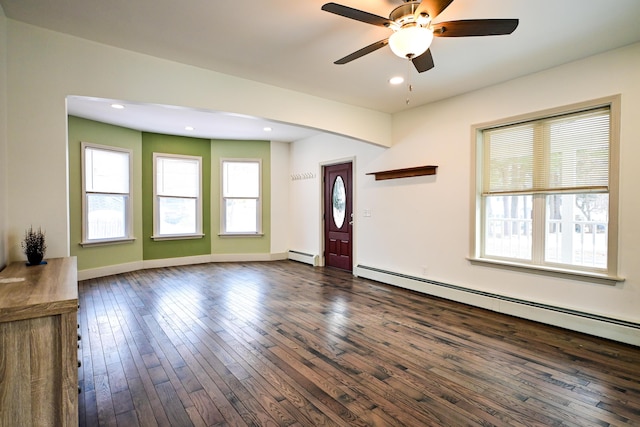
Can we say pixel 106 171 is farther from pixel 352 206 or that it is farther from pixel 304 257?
pixel 352 206

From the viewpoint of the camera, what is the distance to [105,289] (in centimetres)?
484

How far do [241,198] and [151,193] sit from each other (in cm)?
181

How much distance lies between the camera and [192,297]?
444 cm

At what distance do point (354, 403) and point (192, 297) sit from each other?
3.09 meters

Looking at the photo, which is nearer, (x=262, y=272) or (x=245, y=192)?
(x=262, y=272)

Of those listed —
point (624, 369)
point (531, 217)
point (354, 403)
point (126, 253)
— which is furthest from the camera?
point (126, 253)

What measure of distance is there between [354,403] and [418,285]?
290 centimetres

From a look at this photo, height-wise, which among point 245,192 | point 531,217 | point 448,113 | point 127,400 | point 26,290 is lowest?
point 127,400

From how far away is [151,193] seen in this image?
6406mm

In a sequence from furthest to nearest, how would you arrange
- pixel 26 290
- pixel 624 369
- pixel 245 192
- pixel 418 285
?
1. pixel 245 192
2. pixel 418 285
3. pixel 624 369
4. pixel 26 290

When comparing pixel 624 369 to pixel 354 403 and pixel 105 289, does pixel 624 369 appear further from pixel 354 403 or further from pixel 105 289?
pixel 105 289

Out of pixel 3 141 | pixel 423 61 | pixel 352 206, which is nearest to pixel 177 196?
pixel 352 206

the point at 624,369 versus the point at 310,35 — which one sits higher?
the point at 310,35

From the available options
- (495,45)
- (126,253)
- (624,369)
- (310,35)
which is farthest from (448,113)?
(126,253)
